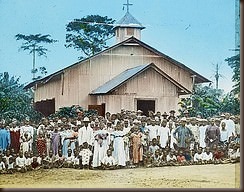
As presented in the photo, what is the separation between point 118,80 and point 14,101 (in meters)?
0.83

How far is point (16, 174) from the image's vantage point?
4367 millimetres

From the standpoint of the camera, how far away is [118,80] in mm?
4449

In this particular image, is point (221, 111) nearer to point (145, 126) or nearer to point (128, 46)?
point (145, 126)

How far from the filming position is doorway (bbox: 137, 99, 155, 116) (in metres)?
4.44

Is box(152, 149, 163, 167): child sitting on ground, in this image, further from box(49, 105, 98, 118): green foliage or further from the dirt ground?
box(49, 105, 98, 118): green foliage

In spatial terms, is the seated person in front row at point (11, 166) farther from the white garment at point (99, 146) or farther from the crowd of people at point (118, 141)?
the white garment at point (99, 146)

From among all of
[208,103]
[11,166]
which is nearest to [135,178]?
[208,103]

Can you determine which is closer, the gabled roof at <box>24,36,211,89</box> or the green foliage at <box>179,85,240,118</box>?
the gabled roof at <box>24,36,211,89</box>

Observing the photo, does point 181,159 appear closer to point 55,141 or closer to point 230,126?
point 230,126

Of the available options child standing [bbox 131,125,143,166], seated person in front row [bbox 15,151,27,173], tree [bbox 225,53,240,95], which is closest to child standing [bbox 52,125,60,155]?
seated person in front row [bbox 15,151,27,173]

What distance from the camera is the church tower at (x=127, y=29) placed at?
4.43m

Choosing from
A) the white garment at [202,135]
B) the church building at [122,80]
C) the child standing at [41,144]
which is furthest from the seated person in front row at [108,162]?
the white garment at [202,135]

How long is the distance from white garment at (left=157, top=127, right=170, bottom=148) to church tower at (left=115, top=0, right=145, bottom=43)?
2.47 ft

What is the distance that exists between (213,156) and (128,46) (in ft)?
3.66
